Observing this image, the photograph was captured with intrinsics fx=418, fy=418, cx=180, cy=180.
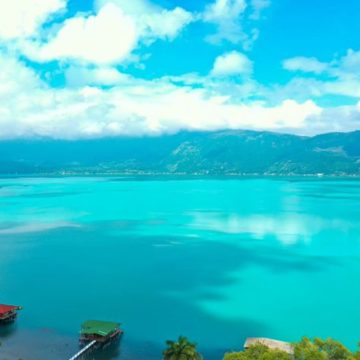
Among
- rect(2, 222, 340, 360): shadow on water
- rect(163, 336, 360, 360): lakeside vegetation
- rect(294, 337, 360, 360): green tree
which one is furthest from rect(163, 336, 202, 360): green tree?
rect(294, 337, 360, 360): green tree

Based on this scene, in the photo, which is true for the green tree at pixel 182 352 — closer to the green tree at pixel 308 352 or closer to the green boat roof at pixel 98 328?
the green tree at pixel 308 352

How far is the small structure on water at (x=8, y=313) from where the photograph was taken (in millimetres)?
40812

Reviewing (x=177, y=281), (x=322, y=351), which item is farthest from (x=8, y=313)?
(x=322, y=351)

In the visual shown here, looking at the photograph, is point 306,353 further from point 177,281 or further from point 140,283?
point 140,283

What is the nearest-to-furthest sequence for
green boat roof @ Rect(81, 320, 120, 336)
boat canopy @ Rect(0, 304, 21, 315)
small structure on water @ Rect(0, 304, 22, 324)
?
green boat roof @ Rect(81, 320, 120, 336) → small structure on water @ Rect(0, 304, 22, 324) → boat canopy @ Rect(0, 304, 21, 315)

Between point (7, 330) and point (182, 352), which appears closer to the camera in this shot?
point (182, 352)

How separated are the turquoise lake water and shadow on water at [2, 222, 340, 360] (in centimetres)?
16

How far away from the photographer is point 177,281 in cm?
5534

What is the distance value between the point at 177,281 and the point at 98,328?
761 inches

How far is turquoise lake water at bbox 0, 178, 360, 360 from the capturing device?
3984 centimetres

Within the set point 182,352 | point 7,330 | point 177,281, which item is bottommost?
point 7,330

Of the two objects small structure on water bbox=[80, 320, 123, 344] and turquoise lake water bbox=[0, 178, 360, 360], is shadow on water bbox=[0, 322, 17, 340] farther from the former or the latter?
small structure on water bbox=[80, 320, 123, 344]

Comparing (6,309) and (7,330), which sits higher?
(6,309)

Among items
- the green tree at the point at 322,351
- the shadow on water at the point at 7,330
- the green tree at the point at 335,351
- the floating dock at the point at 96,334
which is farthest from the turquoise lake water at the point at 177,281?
the green tree at the point at 335,351
